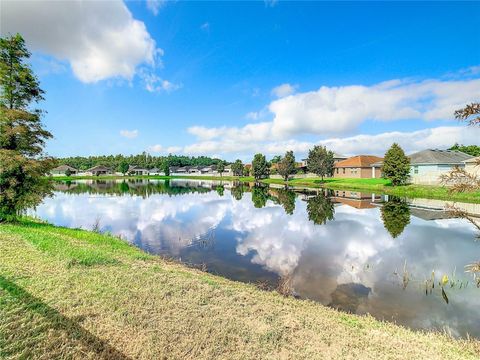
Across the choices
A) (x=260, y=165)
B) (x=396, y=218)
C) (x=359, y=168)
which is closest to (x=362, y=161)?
(x=359, y=168)

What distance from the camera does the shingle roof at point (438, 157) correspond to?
5047cm

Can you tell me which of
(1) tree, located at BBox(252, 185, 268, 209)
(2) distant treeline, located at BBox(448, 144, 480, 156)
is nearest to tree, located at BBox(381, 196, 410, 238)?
(1) tree, located at BBox(252, 185, 268, 209)

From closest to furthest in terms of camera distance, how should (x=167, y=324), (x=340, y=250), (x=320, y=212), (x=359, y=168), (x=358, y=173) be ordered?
(x=167, y=324) < (x=340, y=250) < (x=320, y=212) < (x=359, y=168) < (x=358, y=173)

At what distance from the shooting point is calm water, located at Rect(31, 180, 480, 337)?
397 inches

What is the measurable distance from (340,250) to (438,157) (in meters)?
48.3

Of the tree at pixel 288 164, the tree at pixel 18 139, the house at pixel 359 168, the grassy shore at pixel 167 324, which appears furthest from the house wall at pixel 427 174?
the tree at pixel 18 139

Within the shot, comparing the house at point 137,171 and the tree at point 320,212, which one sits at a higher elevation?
the house at point 137,171

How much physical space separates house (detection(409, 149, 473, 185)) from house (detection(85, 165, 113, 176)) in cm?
14900

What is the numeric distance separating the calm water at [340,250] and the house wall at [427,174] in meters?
18.1

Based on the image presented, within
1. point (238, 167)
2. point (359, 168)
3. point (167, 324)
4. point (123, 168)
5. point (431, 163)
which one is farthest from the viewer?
point (123, 168)

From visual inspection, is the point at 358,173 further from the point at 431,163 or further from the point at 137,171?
the point at 137,171

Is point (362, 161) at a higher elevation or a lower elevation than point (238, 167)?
lower

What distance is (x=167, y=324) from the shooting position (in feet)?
21.1

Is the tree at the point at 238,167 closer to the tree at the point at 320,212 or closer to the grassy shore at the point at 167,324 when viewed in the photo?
the tree at the point at 320,212
